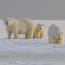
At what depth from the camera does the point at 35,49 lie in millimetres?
1031

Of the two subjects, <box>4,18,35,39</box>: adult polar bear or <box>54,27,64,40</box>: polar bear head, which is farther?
<box>4,18,35,39</box>: adult polar bear

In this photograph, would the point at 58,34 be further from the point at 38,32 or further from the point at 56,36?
the point at 38,32

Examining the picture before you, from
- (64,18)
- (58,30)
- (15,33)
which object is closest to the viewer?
(58,30)

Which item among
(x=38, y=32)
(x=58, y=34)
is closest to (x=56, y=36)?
(x=58, y=34)

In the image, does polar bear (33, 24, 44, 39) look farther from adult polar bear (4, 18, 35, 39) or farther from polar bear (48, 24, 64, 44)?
polar bear (48, 24, 64, 44)

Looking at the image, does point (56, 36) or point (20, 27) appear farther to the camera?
point (20, 27)

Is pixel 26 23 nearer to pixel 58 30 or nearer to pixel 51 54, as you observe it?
pixel 58 30

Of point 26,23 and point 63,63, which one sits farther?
point 26,23

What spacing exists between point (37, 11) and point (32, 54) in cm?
499

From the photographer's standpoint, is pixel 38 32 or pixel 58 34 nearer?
pixel 58 34

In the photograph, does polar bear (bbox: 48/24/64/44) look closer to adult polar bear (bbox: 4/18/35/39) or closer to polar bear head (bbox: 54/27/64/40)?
polar bear head (bbox: 54/27/64/40)

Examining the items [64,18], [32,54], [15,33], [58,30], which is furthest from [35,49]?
[64,18]

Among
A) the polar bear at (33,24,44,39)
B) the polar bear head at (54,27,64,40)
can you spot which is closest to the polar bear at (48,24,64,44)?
the polar bear head at (54,27,64,40)

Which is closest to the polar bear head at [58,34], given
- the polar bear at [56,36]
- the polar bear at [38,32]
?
the polar bear at [56,36]
